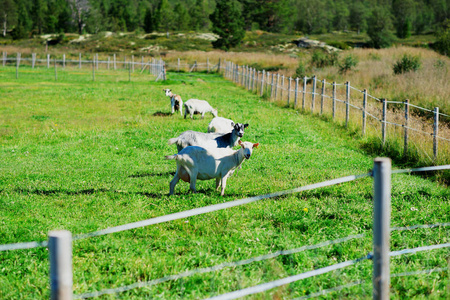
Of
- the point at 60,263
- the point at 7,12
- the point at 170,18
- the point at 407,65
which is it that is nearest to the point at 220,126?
the point at 60,263

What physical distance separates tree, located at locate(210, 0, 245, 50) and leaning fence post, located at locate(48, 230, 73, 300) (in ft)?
254

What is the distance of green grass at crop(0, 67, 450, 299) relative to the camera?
16.9 feet

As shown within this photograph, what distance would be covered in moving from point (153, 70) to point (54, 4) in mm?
94498

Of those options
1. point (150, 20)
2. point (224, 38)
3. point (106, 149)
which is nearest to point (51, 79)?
point (106, 149)

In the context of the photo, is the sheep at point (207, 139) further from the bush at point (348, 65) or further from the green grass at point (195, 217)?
the bush at point (348, 65)

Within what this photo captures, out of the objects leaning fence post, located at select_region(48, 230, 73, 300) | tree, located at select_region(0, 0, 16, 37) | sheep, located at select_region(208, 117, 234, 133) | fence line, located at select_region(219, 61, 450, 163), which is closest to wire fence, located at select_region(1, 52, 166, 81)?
fence line, located at select_region(219, 61, 450, 163)

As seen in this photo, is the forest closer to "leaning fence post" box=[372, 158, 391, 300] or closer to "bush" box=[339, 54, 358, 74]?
"bush" box=[339, 54, 358, 74]

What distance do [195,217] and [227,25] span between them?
74.7 m

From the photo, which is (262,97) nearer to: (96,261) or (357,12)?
(96,261)

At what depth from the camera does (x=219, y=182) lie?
8898 millimetres

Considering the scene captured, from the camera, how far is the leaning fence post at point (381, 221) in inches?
136

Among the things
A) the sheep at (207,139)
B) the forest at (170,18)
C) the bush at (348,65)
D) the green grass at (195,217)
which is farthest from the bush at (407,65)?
the forest at (170,18)

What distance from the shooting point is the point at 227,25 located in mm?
78875

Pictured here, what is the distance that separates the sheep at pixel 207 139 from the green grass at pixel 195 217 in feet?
2.39
